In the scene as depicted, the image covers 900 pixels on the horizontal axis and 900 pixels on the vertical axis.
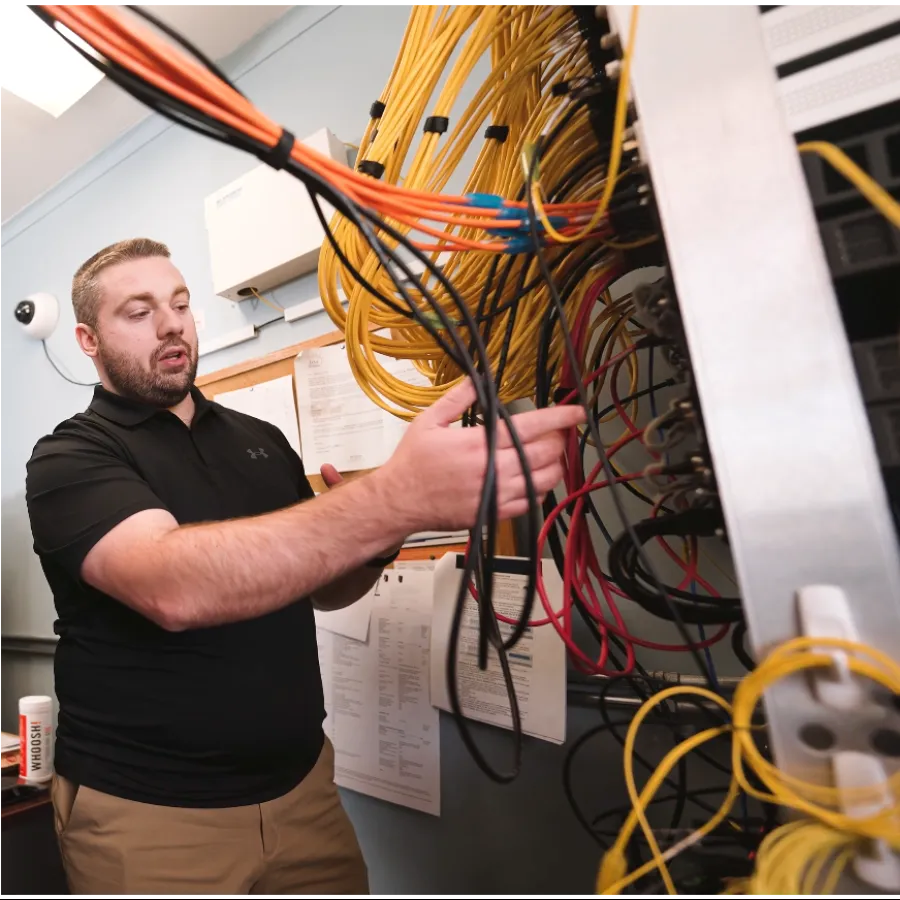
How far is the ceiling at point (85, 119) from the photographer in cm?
139

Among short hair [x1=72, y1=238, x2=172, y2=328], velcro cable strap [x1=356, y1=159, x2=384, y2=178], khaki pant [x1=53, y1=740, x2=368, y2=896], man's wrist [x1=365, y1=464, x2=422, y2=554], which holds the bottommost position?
khaki pant [x1=53, y1=740, x2=368, y2=896]

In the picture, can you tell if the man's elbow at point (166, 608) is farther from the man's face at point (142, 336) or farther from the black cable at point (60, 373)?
the black cable at point (60, 373)

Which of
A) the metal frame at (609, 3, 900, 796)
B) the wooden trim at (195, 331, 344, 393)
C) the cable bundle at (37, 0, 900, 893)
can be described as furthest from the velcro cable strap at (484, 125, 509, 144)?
the wooden trim at (195, 331, 344, 393)

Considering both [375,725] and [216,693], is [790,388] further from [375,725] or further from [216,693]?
[375,725]

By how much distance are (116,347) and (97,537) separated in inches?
21.5

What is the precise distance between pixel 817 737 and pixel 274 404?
129 cm

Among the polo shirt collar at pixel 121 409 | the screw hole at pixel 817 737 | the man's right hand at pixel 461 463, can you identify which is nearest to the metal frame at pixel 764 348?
the screw hole at pixel 817 737

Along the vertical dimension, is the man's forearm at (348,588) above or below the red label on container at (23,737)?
above

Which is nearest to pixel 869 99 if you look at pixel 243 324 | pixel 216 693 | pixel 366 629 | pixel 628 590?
pixel 628 590

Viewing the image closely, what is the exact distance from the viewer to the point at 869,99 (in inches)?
13.4

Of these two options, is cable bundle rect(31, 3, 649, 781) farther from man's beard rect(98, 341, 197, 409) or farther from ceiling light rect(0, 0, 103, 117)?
ceiling light rect(0, 0, 103, 117)

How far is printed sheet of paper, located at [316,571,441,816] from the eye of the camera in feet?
3.58

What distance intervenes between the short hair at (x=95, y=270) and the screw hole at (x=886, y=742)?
1308 mm

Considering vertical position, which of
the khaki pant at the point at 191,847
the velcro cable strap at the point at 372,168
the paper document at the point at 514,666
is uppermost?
the velcro cable strap at the point at 372,168
